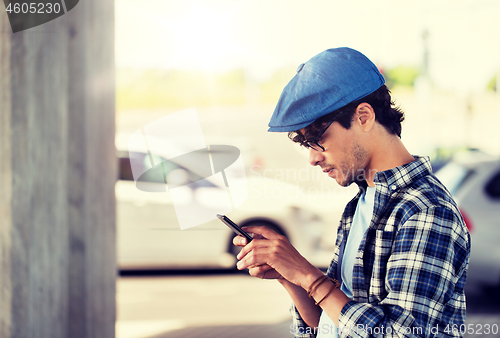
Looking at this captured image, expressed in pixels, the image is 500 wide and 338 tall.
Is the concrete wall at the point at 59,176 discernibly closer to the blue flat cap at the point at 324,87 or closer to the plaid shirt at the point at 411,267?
the blue flat cap at the point at 324,87

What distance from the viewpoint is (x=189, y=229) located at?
584 centimetres

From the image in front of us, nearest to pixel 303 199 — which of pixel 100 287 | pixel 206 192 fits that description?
pixel 206 192

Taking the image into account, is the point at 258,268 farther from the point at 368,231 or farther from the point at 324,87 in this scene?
the point at 324,87

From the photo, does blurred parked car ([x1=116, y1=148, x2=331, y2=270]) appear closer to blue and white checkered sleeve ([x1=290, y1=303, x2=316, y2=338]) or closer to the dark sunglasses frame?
blue and white checkered sleeve ([x1=290, y1=303, x2=316, y2=338])

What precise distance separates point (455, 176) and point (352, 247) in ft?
13.7

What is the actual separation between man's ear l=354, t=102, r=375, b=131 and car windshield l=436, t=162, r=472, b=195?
4016mm

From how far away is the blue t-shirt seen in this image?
149cm

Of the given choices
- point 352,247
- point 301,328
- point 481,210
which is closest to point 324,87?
point 352,247

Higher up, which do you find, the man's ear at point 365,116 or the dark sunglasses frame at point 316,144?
the man's ear at point 365,116

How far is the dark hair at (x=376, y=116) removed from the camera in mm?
1452

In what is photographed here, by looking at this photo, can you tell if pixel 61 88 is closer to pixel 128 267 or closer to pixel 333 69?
pixel 333 69

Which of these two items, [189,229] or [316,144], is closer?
[316,144]

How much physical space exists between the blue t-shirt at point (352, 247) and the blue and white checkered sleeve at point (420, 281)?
236 millimetres

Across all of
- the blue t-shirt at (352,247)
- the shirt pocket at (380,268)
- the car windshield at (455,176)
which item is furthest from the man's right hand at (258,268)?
the car windshield at (455,176)
